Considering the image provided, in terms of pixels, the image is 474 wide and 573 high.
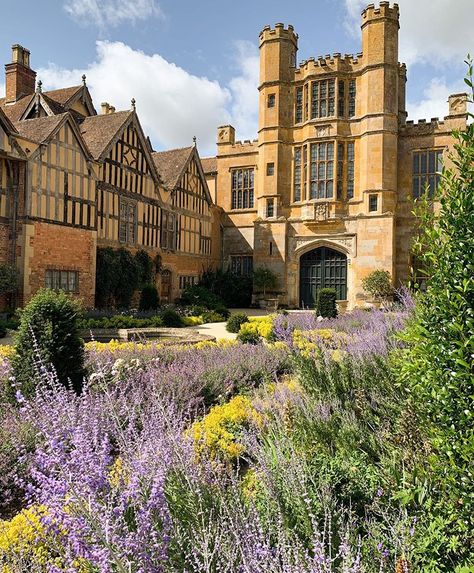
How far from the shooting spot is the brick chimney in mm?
18922

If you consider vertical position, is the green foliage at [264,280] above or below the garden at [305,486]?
above

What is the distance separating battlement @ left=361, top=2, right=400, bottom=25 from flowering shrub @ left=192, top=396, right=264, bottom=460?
22351mm

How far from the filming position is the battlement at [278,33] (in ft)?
74.0

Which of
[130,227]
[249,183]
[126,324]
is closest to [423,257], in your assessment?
[126,324]

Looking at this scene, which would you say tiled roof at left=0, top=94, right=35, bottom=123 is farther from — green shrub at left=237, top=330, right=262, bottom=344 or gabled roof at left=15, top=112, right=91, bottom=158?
green shrub at left=237, top=330, right=262, bottom=344

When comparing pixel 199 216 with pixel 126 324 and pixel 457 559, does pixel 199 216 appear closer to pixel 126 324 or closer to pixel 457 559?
pixel 126 324

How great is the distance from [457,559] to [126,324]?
40.4ft

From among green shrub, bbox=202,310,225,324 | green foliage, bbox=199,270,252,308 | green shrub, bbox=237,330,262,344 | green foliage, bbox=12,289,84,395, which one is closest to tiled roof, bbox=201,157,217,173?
green foliage, bbox=199,270,252,308

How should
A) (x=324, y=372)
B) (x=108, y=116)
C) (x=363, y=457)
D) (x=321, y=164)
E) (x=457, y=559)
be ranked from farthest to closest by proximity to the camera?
(x=321, y=164) → (x=108, y=116) → (x=324, y=372) → (x=363, y=457) → (x=457, y=559)

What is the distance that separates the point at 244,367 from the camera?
256 inches

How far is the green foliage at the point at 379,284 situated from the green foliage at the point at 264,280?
4.50m

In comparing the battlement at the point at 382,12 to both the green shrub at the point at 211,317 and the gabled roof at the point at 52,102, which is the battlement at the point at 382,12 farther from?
the green shrub at the point at 211,317

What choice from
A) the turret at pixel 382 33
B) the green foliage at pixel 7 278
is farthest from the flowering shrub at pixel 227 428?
the turret at pixel 382 33

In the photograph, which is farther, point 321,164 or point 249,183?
point 249,183
